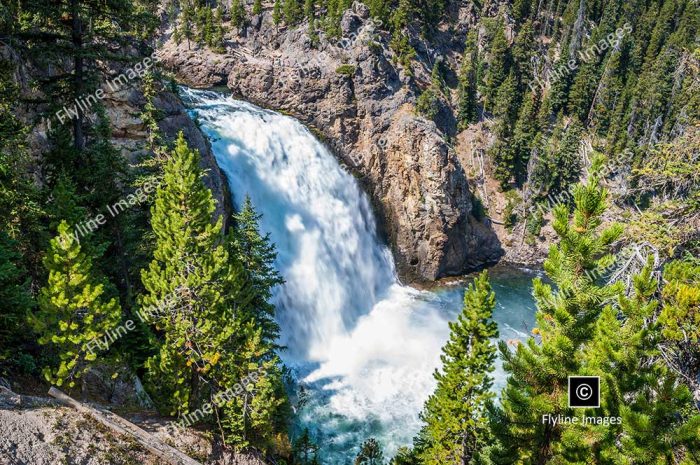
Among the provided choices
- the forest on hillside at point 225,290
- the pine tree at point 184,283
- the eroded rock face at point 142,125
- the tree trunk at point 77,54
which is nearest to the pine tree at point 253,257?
the forest on hillside at point 225,290

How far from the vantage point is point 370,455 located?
89.3ft

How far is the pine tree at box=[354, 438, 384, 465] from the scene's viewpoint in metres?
27.4

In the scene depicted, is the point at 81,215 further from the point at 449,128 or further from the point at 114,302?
the point at 449,128

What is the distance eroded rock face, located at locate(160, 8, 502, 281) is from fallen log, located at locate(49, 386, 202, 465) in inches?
1602

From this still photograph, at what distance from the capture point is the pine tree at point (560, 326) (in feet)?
32.9

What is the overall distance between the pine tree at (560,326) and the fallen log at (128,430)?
11.3 m

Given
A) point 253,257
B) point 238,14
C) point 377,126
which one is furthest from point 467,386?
point 238,14

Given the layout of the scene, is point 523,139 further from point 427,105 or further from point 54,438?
point 54,438

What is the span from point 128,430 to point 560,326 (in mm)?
14767

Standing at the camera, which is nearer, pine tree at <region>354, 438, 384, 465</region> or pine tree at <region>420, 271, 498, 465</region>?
pine tree at <region>420, 271, 498, 465</region>

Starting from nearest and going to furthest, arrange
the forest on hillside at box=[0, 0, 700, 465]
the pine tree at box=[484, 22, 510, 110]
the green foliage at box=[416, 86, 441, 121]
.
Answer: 1. the forest on hillside at box=[0, 0, 700, 465]
2. the green foliage at box=[416, 86, 441, 121]
3. the pine tree at box=[484, 22, 510, 110]

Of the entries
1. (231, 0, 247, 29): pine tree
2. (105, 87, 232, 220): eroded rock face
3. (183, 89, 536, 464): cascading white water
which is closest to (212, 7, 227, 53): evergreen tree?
(231, 0, 247, 29): pine tree

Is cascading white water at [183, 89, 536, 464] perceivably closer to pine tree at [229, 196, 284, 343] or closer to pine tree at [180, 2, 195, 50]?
pine tree at [229, 196, 284, 343]

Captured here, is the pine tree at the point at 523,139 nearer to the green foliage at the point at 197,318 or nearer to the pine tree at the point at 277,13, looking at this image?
the pine tree at the point at 277,13
